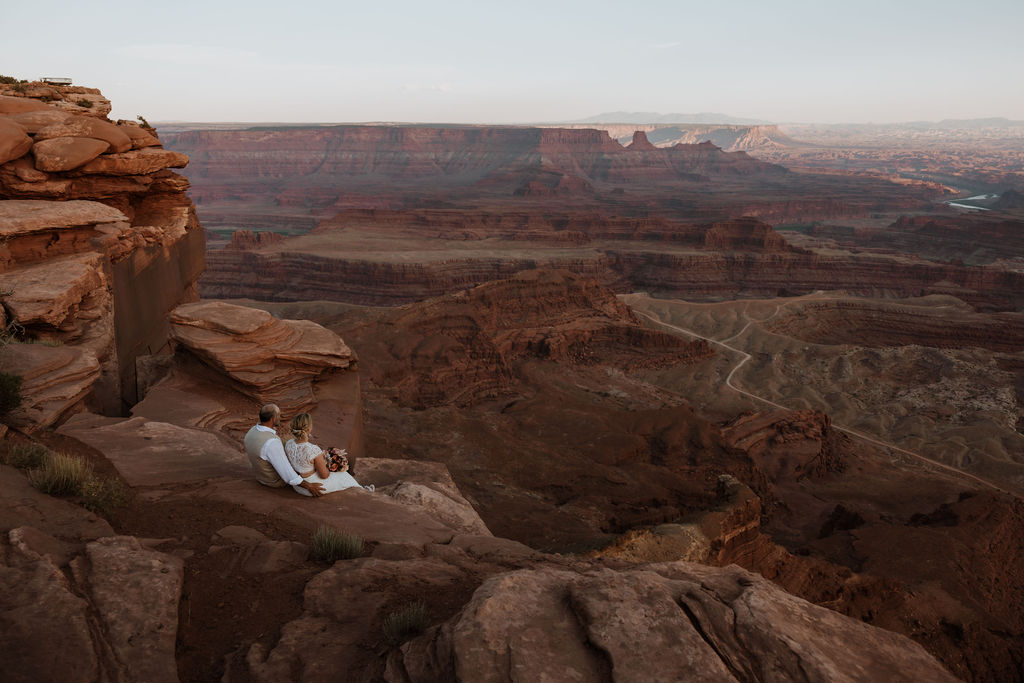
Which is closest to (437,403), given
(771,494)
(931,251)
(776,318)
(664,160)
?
(771,494)

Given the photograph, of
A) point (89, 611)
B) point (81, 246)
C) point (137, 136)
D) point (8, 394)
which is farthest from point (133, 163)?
point (89, 611)

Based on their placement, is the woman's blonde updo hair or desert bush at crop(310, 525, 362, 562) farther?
the woman's blonde updo hair

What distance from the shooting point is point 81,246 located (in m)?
13.0

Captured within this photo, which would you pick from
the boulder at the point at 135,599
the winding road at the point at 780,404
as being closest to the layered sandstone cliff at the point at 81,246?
the boulder at the point at 135,599

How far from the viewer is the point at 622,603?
4.22m

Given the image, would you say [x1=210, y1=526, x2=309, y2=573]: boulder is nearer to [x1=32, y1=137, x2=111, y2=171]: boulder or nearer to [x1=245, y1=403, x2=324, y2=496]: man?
[x1=245, y1=403, x2=324, y2=496]: man

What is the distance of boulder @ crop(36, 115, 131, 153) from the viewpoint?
548 inches

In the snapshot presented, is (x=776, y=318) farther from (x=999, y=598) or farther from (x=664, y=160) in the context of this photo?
→ (x=664, y=160)

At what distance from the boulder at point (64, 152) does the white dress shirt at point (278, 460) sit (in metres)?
10.4

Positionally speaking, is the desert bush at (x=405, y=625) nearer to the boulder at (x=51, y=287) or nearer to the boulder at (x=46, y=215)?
the boulder at (x=51, y=287)

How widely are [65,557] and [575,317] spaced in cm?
3259

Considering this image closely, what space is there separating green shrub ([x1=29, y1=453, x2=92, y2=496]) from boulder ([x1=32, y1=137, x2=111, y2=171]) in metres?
10.1

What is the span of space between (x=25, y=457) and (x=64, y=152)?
9.92 meters

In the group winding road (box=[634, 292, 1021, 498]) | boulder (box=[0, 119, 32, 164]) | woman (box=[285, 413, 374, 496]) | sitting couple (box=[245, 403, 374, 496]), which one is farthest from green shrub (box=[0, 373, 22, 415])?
winding road (box=[634, 292, 1021, 498])
